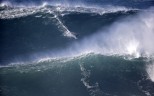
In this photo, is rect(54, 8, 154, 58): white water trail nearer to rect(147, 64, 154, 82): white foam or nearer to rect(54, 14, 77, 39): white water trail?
rect(54, 14, 77, 39): white water trail

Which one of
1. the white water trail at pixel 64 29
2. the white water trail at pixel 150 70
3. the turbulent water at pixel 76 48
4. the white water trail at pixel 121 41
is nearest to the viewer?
the turbulent water at pixel 76 48

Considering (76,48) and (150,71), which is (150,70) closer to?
(150,71)

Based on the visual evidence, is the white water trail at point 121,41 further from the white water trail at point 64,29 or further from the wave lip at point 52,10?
the wave lip at point 52,10

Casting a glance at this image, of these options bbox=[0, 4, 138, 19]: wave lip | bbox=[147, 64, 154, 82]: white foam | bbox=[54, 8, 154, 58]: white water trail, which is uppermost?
bbox=[0, 4, 138, 19]: wave lip

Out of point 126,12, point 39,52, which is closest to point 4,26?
point 39,52

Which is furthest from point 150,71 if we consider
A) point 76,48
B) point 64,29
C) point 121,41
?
point 64,29

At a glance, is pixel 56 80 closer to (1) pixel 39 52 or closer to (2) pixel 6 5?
(1) pixel 39 52

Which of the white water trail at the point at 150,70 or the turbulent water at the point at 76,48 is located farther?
the white water trail at the point at 150,70

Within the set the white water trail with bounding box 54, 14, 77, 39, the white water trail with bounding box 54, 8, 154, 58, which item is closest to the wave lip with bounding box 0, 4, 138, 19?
the white water trail with bounding box 54, 14, 77, 39

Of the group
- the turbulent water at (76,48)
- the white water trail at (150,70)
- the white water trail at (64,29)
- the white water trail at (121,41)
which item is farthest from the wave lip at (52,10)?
the white water trail at (150,70)
